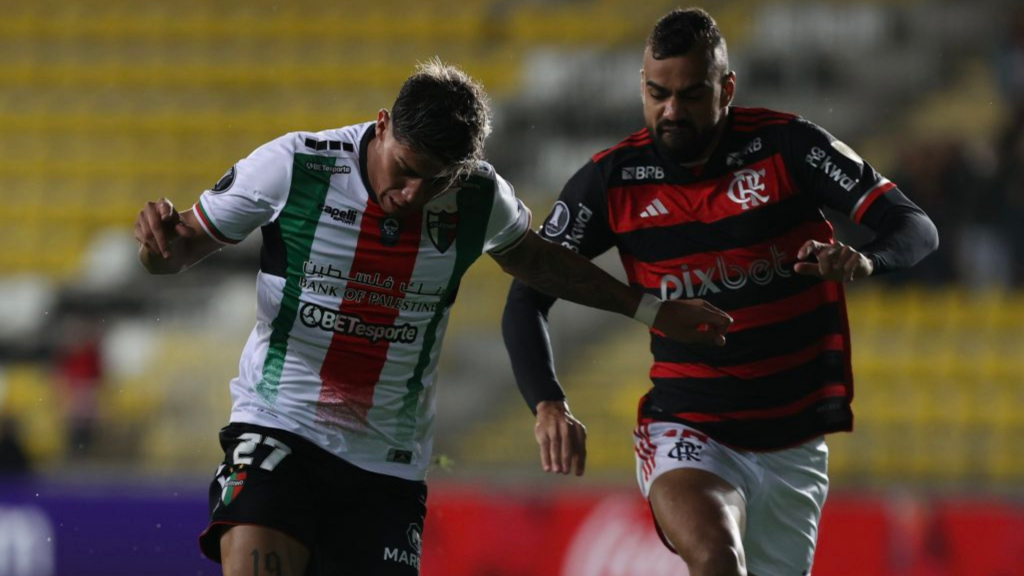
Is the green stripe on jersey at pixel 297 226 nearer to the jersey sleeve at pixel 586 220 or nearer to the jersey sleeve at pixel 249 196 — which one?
the jersey sleeve at pixel 249 196

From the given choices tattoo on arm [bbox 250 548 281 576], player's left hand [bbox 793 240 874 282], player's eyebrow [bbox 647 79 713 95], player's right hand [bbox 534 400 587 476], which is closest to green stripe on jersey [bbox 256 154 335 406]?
tattoo on arm [bbox 250 548 281 576]

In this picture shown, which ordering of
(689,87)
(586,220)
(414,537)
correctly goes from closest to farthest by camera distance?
(414,537) → (689,87) → (586,220)

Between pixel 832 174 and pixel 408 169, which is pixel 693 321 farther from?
pixel 408 169

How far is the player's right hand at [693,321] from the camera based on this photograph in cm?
486

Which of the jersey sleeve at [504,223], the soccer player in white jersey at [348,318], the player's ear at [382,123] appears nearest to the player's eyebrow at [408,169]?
the soccer player in white jersey at [348,318]

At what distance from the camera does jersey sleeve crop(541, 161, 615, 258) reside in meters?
5.36

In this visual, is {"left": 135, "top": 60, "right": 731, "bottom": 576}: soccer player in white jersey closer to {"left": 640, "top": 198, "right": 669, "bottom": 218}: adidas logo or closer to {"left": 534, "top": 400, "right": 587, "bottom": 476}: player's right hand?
{"left": 534, "top": 400, "right": 587, "bottom": 476}: player's right hand

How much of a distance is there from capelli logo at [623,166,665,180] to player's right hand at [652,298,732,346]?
1.74 feet

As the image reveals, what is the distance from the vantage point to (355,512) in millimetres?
4738

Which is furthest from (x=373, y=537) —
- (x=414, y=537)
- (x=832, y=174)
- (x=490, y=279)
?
(x=490, y=279)

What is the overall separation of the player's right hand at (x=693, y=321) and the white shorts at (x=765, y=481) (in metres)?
0.40

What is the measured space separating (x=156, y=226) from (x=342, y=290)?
0.69 metres

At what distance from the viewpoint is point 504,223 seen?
4934mm

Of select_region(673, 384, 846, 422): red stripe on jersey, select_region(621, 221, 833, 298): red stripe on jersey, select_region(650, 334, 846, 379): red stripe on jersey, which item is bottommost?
select_region(673, 384, 846, 422): red stripe on jersey
